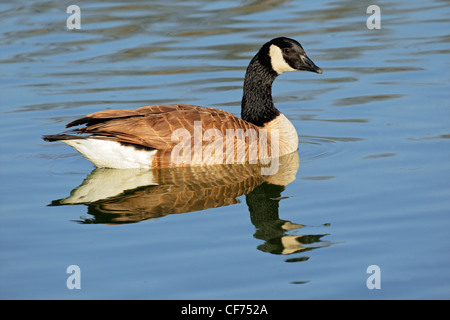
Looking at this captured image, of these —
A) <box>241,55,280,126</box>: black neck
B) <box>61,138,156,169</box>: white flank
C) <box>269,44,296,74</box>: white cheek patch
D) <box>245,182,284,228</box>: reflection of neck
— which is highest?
<box>269,44,296,74</box>: white cheek patch

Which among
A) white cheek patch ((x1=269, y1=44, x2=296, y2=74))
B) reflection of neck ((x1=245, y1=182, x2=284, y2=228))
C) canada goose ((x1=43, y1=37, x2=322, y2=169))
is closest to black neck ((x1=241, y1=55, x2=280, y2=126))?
white cheek patch ((x1=269, y1=44, x2=296, y2=74))

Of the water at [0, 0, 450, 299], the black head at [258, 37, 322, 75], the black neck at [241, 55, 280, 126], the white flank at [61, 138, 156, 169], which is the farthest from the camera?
the black neck at [241, 55, 280, 126]

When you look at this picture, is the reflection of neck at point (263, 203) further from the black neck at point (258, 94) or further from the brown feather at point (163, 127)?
the black neck at point (258, 94)

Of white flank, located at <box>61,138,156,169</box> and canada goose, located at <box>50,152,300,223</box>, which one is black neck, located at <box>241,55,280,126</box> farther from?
white flank, located at <box>61,138,156,169</box>

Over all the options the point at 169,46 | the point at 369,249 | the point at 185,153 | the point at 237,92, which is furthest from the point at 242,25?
the point at 369,249

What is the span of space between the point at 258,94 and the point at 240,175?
181 centimetres

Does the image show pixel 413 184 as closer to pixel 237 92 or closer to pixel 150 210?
pixel 150 210

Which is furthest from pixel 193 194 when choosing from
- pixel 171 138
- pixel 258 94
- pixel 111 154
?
pixel 258 94

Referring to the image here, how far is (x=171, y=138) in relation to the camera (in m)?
10.3

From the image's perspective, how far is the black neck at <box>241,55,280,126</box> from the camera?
11.7 m

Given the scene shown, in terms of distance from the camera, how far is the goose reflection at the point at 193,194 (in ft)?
27.1

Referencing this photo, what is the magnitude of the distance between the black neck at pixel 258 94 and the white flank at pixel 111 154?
198 cm

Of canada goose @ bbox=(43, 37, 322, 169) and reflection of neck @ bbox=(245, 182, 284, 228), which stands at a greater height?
canada goose @ bbox=(43, 37, 322, 169)

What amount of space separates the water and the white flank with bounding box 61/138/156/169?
0.23 meters
